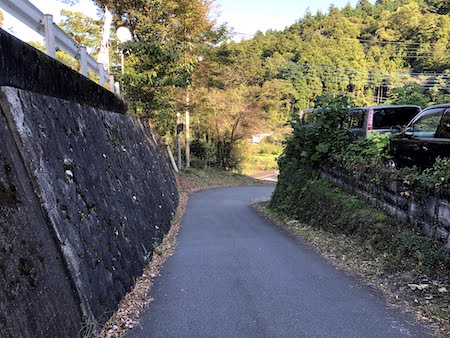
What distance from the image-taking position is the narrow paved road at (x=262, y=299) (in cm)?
310

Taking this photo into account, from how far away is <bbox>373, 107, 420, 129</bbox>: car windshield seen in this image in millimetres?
8578

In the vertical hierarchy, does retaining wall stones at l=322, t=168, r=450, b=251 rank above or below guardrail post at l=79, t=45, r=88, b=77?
below

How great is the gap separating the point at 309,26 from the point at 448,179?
63264 millimetres

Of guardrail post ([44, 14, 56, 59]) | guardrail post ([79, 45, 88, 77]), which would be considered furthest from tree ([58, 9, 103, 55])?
guardrail post ([44, 14, 56, 59])

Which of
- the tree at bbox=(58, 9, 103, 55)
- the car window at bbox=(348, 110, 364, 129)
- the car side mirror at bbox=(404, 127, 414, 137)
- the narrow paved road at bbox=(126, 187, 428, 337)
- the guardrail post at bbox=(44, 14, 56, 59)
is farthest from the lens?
the tree at bbox=(58, 9, 103, 55)

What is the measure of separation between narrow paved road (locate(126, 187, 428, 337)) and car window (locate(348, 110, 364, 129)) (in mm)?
4346

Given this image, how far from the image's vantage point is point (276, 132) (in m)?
32.8

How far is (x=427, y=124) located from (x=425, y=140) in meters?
0.45

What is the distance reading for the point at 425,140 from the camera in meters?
5.38

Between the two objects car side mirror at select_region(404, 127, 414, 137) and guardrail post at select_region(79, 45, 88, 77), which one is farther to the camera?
guardrail post at select_region(79, 45, 88, 77)

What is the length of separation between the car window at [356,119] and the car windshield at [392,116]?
0.41 m

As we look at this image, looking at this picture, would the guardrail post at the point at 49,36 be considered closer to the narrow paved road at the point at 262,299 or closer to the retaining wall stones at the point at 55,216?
the retaining wall stones at the point at 55,216

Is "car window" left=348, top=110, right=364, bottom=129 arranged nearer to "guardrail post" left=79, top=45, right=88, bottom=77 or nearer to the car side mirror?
the car side mirror

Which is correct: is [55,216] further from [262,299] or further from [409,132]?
[409,132]
